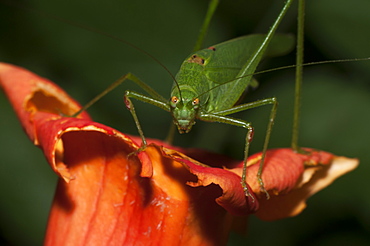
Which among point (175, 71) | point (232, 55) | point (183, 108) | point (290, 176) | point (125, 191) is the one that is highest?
point (175, 71)

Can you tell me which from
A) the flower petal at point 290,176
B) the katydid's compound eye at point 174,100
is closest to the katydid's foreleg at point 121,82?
the katydid's compound eye at point 174,100

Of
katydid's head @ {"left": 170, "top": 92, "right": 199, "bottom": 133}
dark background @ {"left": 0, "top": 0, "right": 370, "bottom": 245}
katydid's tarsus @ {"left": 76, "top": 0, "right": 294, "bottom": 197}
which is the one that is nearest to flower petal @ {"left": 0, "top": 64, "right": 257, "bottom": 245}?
A: katydid's tarsus @ {"left": 76, "top": 0, "right": 294, "bottom": 197}

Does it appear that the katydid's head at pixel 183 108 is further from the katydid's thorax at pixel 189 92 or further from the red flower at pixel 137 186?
the red flower at pixel 137 186

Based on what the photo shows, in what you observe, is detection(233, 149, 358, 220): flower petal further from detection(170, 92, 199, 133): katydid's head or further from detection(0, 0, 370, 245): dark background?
detection(0, 0, 370, 245): dark background

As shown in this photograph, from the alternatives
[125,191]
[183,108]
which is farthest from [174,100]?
[125,191]

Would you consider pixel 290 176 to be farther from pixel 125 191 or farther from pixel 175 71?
pixel 175 71

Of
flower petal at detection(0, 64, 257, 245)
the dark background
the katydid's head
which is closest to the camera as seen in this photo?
flower petal at detection(0, 64, 257, 245)
